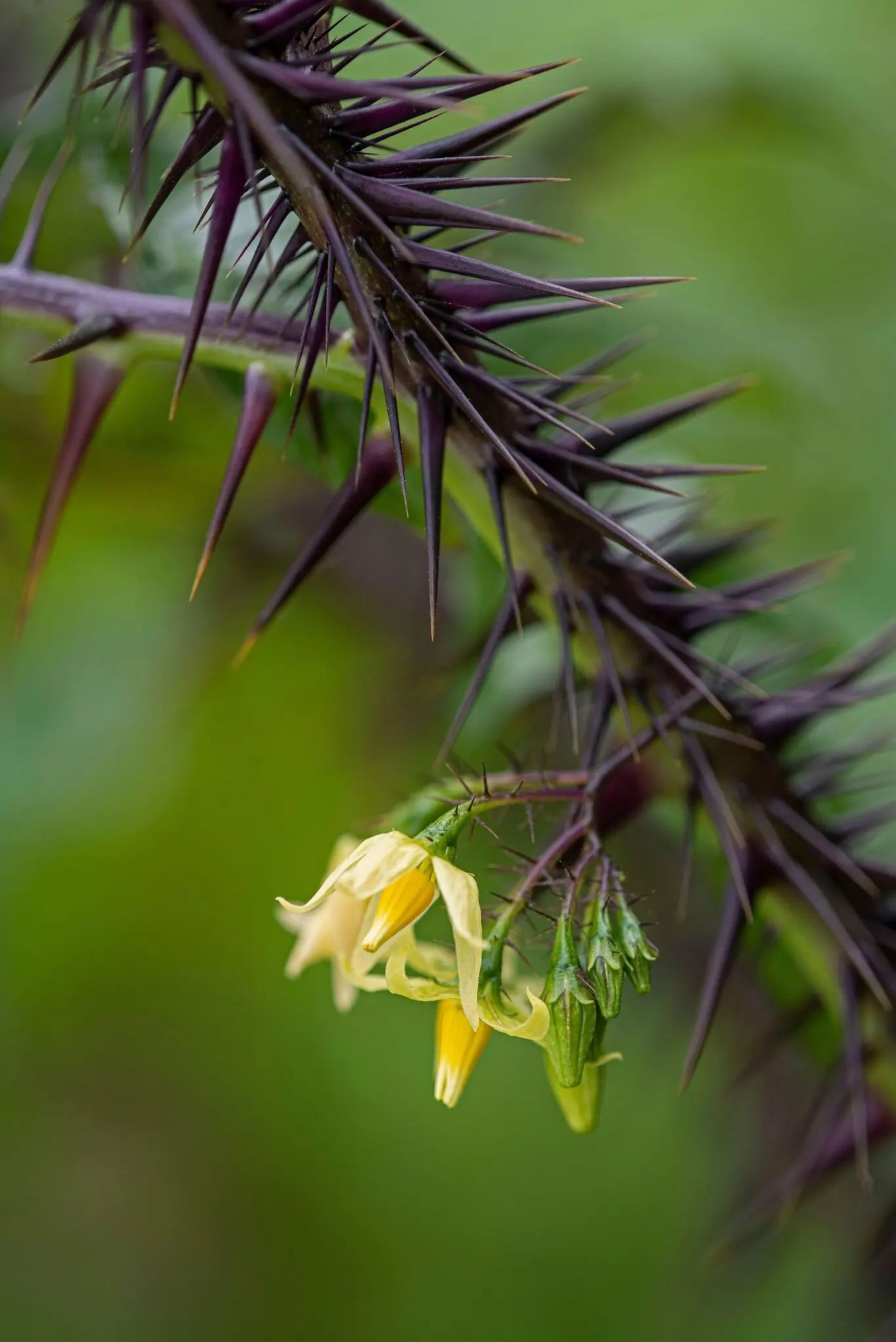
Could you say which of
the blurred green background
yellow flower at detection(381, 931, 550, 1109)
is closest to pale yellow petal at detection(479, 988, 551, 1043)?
yellow flower at detection(381, 931, 550, 1109)

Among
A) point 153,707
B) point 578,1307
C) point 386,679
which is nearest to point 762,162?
point 386,679

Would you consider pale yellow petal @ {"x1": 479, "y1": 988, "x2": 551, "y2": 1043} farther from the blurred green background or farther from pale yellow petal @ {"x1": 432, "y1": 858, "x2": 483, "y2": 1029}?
the blurred green background

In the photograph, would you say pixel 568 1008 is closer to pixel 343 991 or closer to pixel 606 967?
pixel 606 967

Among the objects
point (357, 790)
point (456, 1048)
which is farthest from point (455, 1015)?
point (357, 790)

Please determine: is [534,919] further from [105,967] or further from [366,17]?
[105,967]

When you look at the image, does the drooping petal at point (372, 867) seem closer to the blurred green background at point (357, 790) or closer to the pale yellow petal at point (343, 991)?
the pale yellow petal at point (343, 991)

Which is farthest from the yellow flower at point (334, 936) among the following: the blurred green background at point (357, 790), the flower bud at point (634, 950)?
the blurred green background at point (357, 790)
